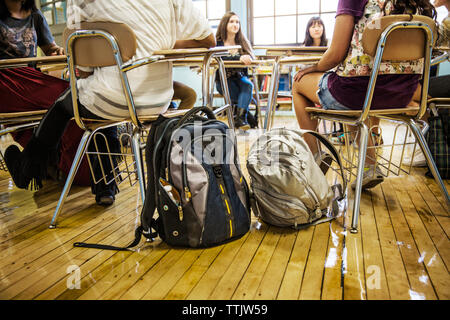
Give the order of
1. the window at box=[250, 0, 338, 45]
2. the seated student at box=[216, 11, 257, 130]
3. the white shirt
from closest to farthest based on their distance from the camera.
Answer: the white shirt, the seated student at box=[216, 11, 257, 130], the window at box=[250, 0, 338, 45]

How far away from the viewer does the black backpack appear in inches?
44.0

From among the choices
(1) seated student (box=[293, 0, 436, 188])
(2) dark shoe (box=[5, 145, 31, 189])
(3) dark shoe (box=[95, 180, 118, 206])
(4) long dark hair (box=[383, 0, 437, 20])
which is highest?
(4) long dark hair (box=[383, 0, 437, 20])

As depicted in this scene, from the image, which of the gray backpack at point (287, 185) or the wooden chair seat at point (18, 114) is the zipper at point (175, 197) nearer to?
→ the gray backpack at point (287, 185)

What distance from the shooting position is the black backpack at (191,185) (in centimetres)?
112

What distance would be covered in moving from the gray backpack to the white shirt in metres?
0.47

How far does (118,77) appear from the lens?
127 centimetres

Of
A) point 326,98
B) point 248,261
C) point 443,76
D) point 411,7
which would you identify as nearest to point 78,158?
point 248,261

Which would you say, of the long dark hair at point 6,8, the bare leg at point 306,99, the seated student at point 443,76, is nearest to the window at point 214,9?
the long dark hair at point 6,8

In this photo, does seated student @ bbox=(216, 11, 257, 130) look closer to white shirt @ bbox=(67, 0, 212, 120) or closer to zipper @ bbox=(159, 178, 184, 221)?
white shirt @ bbox=(67, 0, 212, 120)

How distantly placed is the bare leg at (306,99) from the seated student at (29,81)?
97 centimetres

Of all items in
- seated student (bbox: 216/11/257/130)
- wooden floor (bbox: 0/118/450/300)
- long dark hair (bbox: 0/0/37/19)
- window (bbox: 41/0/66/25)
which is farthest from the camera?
window (bbox: 41/0/66/25)

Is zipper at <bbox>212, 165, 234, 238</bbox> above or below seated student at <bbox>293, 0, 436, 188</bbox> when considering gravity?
below

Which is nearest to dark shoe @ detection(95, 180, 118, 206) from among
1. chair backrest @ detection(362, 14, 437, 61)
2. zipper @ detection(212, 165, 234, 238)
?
zipper @ detection(212, 165, 234, 238)
